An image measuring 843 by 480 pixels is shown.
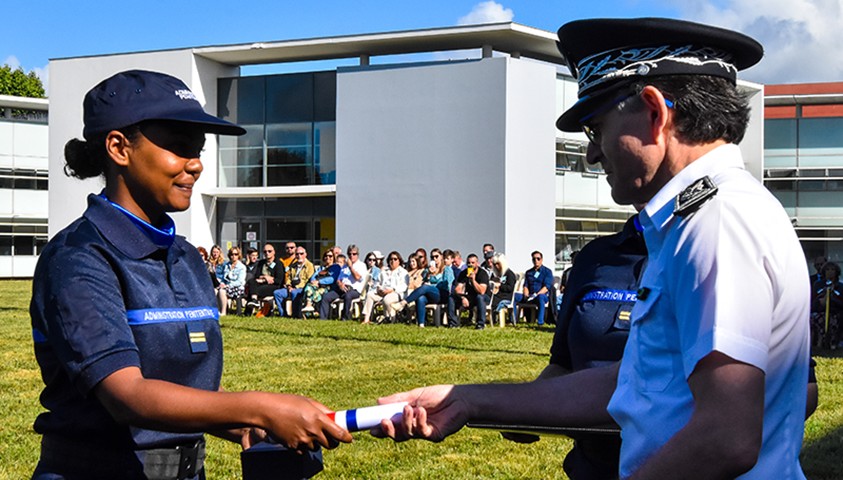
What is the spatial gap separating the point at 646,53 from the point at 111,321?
4.62 feet

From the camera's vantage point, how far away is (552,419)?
2508 mm

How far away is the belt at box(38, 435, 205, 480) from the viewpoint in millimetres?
2545

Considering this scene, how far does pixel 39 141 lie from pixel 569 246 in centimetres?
2520

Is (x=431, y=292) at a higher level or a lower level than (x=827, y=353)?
higher

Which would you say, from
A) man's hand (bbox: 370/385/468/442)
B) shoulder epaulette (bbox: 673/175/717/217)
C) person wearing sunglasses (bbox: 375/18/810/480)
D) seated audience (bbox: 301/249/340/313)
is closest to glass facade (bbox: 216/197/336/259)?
seated audience (bbox: 301/249/340/313)

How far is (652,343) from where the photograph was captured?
1.72 metres

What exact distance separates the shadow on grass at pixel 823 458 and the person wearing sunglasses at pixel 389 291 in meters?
12.5

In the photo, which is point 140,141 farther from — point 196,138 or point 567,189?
point 567,189

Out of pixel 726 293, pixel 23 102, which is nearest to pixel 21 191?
pixel 23 102

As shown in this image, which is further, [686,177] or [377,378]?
[377,378]

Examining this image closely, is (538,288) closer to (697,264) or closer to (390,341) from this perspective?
(390,341)

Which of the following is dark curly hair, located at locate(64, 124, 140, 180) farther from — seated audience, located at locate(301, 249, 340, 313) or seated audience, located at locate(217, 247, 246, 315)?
seated audience, located at locate(217, 247, 246, 315)

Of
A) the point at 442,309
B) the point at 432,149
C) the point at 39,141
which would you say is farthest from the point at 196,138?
the point at 39,141

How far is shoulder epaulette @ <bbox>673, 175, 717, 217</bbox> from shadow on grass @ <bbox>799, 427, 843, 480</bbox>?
589 centimetres
